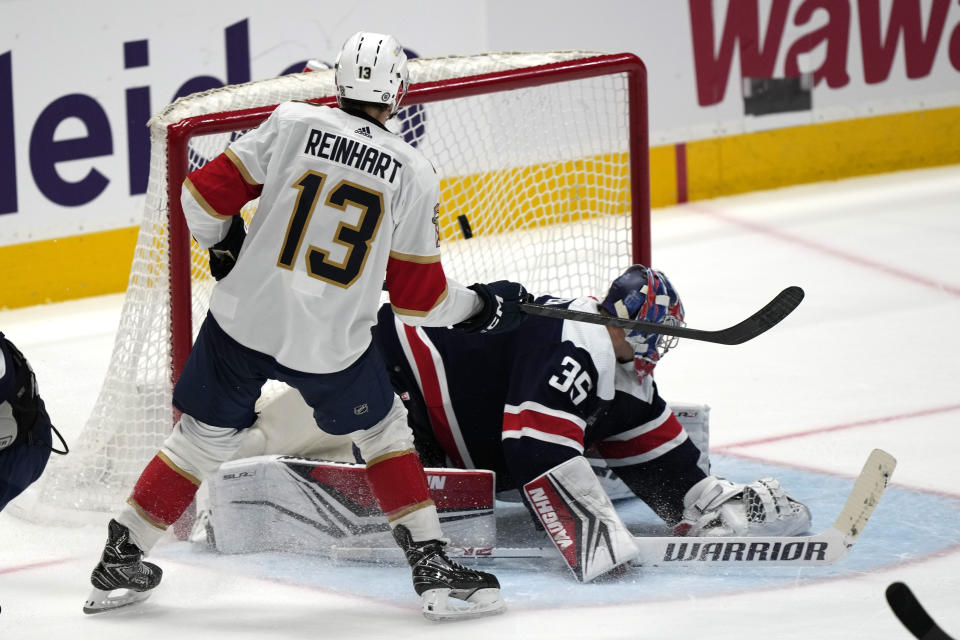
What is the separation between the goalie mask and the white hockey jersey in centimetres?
53

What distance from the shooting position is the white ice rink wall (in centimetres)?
598

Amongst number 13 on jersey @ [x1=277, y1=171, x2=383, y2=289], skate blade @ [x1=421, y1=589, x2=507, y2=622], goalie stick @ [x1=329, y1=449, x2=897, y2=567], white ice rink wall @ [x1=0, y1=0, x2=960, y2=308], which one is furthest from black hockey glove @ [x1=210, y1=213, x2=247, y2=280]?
white ice rink wall @ [x1=0, y1=0, x2=960, y2=308]

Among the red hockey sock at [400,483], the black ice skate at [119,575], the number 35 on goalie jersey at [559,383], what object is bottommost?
the black ice skate at [119,575]

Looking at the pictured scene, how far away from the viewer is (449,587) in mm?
3139

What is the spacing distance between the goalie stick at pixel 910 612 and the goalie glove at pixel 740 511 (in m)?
1.03

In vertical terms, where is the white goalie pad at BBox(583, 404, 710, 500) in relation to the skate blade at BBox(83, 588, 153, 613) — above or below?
above

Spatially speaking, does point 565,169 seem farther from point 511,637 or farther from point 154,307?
point 511,637

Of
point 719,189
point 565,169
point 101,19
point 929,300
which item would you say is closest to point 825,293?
A: point 929,300

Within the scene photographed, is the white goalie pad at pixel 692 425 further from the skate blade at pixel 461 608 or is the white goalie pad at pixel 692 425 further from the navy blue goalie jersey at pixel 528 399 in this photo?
the skate blade at pixel 461 608

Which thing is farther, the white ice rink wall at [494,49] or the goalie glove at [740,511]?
the white ice rink wall at [494,49]

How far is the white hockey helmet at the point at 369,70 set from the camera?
3.08 metres

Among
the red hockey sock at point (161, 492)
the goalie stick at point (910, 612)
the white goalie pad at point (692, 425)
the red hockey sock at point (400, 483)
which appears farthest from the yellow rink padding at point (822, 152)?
the goalie stick at point (910, 612)

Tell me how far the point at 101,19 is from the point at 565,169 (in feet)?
6.36

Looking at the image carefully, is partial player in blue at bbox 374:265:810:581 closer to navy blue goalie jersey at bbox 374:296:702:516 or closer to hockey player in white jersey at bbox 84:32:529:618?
navy blue goalie jersey at bbox 374:296:702:516
